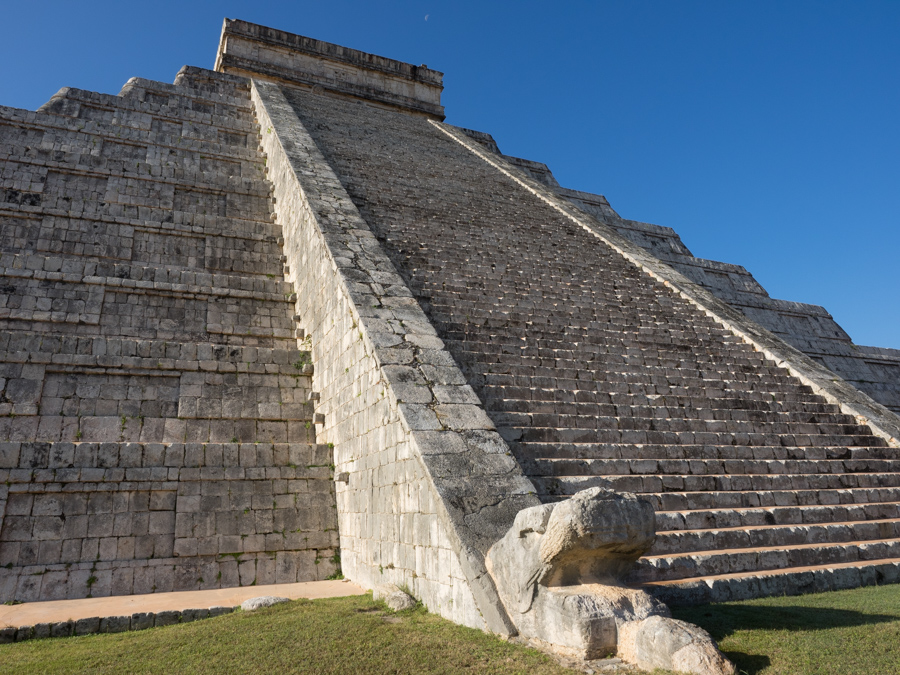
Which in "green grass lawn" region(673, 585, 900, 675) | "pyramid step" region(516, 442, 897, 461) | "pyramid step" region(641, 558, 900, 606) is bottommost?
"green grass lawn" region(673, 585, 900, 675)

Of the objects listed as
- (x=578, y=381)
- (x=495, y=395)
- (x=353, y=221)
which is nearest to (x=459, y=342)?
(x=495, y=395)

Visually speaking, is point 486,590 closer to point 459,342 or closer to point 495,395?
point 495,395

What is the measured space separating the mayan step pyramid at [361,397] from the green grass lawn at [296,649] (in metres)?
0.31

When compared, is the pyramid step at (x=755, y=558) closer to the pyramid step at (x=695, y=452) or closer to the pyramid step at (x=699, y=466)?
the pyramid step at (x=699, y=466)

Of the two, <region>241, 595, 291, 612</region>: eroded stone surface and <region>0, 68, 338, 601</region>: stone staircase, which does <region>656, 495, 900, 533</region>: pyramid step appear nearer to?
<region>241, 595, 291, 612</region>: eroded stone surface

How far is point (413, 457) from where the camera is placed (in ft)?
16.4

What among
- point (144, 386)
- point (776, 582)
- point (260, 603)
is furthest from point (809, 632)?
point (144, 386)

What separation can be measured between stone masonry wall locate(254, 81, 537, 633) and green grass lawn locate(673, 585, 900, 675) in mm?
1303

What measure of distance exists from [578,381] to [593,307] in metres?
2.41

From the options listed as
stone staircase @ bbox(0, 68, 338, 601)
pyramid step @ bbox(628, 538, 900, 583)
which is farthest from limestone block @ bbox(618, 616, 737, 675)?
stone staircase @ bbox(0, 68, 338, 601)

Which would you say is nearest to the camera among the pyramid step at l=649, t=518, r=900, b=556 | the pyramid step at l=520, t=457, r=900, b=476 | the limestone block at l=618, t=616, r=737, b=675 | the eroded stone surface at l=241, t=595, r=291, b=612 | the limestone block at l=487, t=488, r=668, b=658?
the limestone block at l=618, t=616, r=737, b=675

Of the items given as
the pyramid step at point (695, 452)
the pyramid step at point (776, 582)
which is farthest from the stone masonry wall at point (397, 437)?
the pyramid step at point (776, 582)

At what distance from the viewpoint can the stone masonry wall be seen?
14.2 feet

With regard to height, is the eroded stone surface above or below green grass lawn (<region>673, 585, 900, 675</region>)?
above
